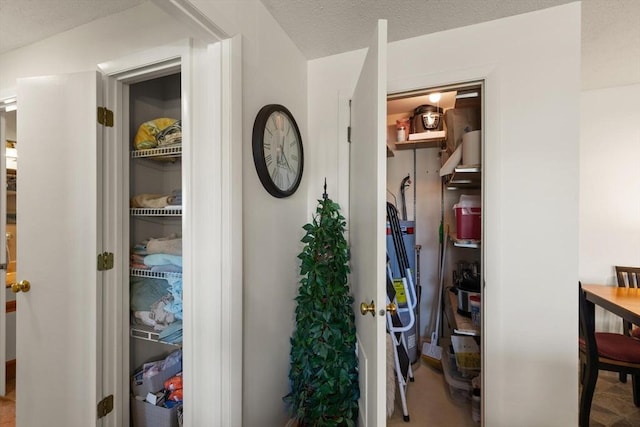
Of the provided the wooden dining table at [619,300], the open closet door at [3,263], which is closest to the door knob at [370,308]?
the wooden dining table at [619,300]

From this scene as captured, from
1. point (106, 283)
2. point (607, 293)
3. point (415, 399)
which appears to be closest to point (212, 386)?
point (106, 283)

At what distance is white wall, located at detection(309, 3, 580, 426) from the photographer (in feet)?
→ 4.37

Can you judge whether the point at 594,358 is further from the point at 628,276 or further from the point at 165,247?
the point at 165,247

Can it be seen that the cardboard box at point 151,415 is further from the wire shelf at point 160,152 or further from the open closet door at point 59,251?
the wire shelf at point 160,152

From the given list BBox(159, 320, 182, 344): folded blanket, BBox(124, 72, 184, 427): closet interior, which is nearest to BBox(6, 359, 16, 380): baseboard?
BBox(124, 72, 184, 427): closet interior

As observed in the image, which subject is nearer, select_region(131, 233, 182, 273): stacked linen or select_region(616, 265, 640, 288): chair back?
select_region(131, 233, 182, 273): stacked linen

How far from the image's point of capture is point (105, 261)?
4.41 ft

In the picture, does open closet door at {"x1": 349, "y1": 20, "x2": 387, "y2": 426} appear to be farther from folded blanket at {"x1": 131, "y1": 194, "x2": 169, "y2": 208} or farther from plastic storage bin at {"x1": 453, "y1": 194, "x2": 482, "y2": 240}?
folded blanket at {"x1": 131, "y1": 194, "x2": 169, "y2": 208}

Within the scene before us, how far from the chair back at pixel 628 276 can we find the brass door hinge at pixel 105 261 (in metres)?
3.73

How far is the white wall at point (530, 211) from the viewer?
1.33m

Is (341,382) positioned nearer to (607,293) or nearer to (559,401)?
(559,401)

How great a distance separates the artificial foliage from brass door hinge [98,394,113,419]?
0.90 m

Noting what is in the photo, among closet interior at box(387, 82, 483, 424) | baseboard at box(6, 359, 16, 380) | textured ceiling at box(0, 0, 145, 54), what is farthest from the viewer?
baseboard at box(6, 359, 16, 380)

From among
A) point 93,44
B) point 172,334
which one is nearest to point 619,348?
point 172,334
